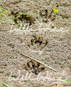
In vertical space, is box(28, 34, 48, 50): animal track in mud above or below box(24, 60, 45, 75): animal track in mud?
above

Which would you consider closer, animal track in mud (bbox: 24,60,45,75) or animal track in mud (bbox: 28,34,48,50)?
animal track in mud (bbox: 24,60,45,75)

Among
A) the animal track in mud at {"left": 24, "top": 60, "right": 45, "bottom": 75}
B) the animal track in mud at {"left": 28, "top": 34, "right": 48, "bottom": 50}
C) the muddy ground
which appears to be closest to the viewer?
the muddy ground

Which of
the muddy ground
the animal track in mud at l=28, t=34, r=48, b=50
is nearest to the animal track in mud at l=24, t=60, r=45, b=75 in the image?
the muddy ground

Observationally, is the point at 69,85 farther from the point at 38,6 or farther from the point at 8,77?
the point at 38,6

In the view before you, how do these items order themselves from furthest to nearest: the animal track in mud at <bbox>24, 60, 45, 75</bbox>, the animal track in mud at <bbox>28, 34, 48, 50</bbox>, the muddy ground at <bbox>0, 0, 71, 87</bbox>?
1. the animal track in mud at <bbox>28, 34, 48, 50</bbox>
2. the animal track in mud at <bbox>24, 60, 45, 75</bbox>
3. the muddy ground at <bbox>0, 0, 71, 87</bbox>

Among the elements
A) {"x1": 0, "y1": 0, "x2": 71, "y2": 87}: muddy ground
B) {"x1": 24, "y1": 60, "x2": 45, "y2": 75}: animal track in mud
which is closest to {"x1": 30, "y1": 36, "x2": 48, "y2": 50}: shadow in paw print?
{"x1": 0, "y1": 0, "x2": 71, "y2": 87}: muddy ground

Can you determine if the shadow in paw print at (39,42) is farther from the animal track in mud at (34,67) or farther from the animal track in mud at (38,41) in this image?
the animal track in mud at (34,67)

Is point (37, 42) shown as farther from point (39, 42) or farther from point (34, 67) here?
point (34, 67)

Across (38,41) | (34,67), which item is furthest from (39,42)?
(34,67)

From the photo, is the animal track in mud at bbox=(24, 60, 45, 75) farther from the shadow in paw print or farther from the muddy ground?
the shadow in paw print
